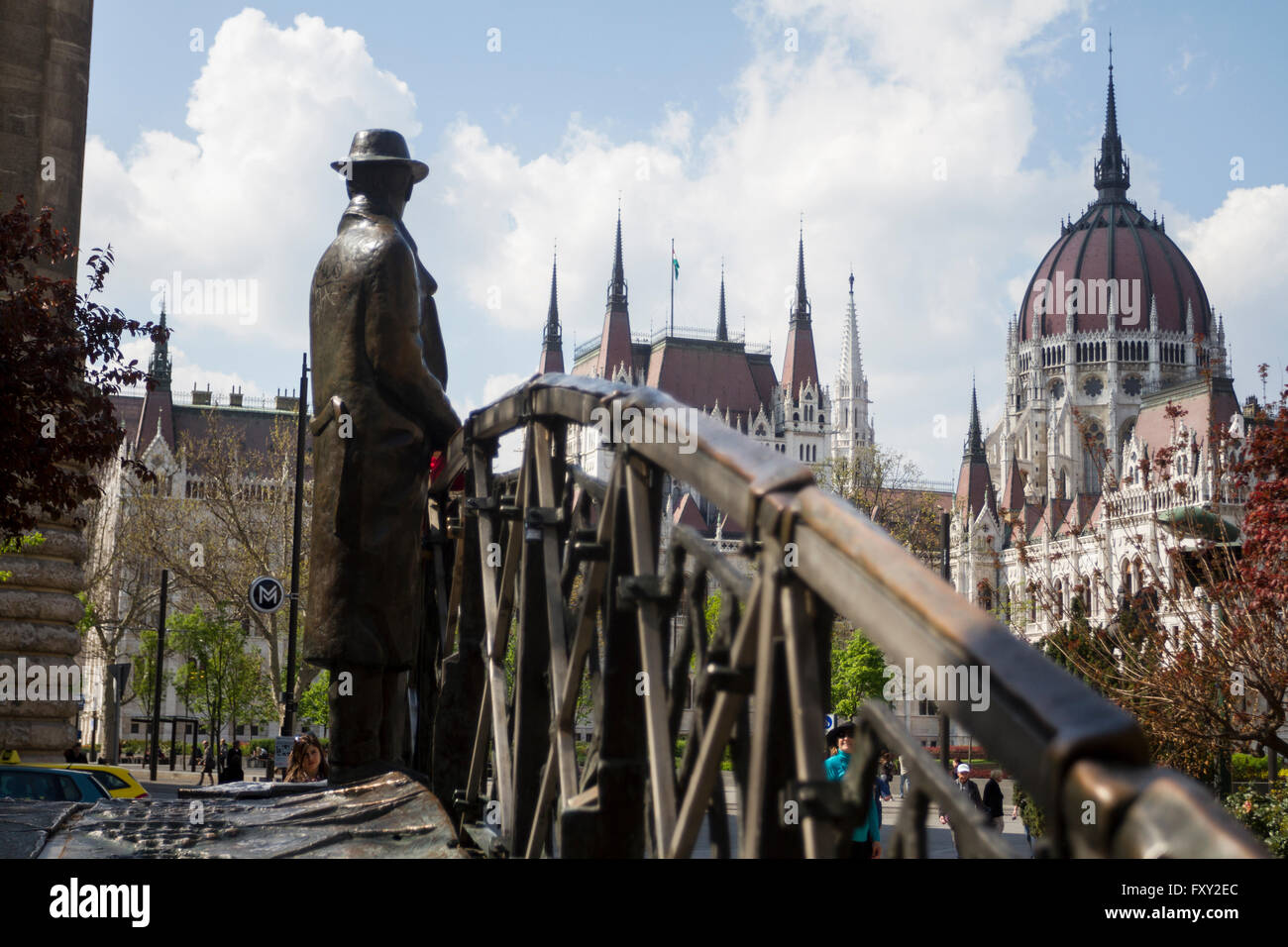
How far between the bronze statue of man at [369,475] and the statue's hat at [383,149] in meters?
0.53

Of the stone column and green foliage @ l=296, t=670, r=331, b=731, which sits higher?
the stone column

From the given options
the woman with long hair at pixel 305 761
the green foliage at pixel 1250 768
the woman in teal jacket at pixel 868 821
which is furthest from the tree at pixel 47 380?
the green foliage at pixel 1250 768

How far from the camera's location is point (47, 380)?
11.7 meters

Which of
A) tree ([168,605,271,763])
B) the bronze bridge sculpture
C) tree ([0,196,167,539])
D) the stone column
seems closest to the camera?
the bronze bridge sculpture

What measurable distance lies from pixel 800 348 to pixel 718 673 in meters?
Answer: 142

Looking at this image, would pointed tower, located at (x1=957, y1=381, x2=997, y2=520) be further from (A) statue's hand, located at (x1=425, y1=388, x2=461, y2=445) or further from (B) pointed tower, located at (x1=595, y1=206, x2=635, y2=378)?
(A) statue's hand, located at (x1=425, y1=388, x2=461, y2=445)

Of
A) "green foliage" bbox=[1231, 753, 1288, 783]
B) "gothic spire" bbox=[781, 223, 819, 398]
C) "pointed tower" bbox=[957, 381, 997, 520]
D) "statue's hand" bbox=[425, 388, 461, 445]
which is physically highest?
"gothic spire" bbox=[781, 223, 819, 398]

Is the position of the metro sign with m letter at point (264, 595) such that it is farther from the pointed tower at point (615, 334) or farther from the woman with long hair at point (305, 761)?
the pointed tower at point (615, 334)

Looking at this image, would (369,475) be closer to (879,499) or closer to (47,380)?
(47,380)

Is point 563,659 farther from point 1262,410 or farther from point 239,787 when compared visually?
point 1262,410

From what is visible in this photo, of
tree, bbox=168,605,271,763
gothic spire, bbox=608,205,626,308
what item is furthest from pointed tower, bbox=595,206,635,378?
tree, bbox=168,605,271,763

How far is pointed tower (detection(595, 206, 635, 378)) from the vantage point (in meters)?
142

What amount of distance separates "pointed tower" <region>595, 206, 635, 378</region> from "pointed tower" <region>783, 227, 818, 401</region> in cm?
1539
